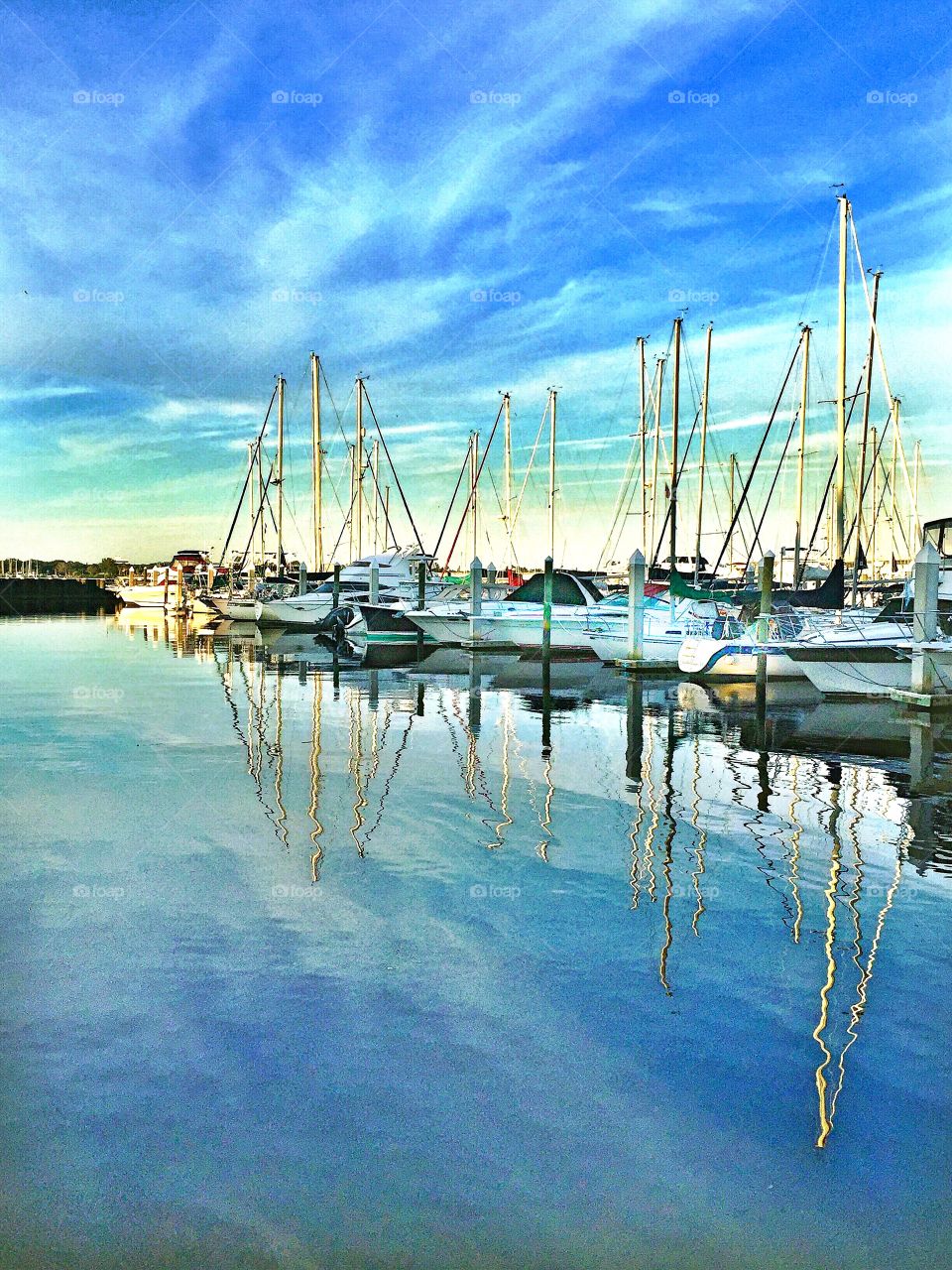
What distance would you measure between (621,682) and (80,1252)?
77.1 ft

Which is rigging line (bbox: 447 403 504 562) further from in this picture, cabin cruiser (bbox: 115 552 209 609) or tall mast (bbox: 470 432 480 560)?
cabin cruiser (bbox: 115 552 209 609)

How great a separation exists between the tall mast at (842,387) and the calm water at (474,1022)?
19995 mm

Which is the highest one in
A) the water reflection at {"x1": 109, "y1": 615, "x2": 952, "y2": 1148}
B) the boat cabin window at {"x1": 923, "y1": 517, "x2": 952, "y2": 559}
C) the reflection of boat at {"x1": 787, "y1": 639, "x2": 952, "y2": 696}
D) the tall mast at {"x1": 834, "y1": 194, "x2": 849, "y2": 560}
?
the tall mast at {"x1": 834, "y1": 194, "x2": 849, "y2": 560}

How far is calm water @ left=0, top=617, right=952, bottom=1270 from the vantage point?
3998mm

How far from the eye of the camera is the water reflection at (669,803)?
7.11m

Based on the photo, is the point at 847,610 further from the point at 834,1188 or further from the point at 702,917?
the point at 834,1188

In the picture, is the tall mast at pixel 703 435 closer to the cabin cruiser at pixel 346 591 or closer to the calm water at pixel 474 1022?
the cabin cruiser at pixel 346 591

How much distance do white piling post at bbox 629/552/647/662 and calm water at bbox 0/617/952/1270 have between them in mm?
14142

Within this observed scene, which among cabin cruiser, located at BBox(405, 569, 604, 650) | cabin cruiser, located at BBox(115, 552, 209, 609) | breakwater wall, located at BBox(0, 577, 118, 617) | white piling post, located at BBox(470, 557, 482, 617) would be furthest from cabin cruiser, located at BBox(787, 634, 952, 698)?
breakwater wall, located at BBox(0, 577, 118, 617)

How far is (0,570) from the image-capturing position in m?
195

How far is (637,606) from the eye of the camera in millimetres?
27750

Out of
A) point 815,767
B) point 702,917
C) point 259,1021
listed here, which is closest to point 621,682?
point 815,767

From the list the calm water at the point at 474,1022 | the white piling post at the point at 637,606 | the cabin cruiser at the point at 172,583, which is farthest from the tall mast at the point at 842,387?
the cabin cruiser at the point at 172,583

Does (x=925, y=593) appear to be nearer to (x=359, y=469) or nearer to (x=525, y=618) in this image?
(x=525, y=618)
